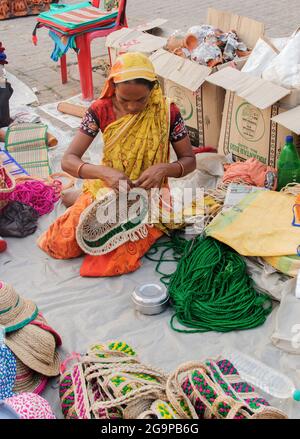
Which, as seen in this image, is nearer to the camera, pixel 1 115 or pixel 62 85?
pixel 1 115

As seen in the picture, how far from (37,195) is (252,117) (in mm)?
1653

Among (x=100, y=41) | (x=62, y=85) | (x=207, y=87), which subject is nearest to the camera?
(x=207, y=87)

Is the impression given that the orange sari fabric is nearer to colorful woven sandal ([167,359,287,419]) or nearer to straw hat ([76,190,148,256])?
straw hat ([76,190,148,256])

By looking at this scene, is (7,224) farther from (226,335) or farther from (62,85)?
(62,85)

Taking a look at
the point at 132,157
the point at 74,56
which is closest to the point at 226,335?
the point at 132,157

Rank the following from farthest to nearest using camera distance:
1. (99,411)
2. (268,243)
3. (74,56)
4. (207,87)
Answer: (74,56) → (207,87) → (268,243) → (99,411)

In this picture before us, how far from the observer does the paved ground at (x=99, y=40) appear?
243 inches

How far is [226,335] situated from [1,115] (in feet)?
10.5

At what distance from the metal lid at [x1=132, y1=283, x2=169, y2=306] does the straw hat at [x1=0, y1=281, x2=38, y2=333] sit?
0.60 m

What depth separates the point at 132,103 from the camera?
2.91m

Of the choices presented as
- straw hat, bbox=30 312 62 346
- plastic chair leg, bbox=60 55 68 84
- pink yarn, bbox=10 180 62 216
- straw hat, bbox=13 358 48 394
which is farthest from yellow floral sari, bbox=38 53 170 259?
plastic chair leg, bbox=60 55 68 84

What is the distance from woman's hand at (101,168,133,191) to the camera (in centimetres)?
293

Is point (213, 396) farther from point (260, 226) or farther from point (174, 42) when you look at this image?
point (174, 42)

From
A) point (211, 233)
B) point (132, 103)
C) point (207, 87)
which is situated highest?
point (132, 103)
